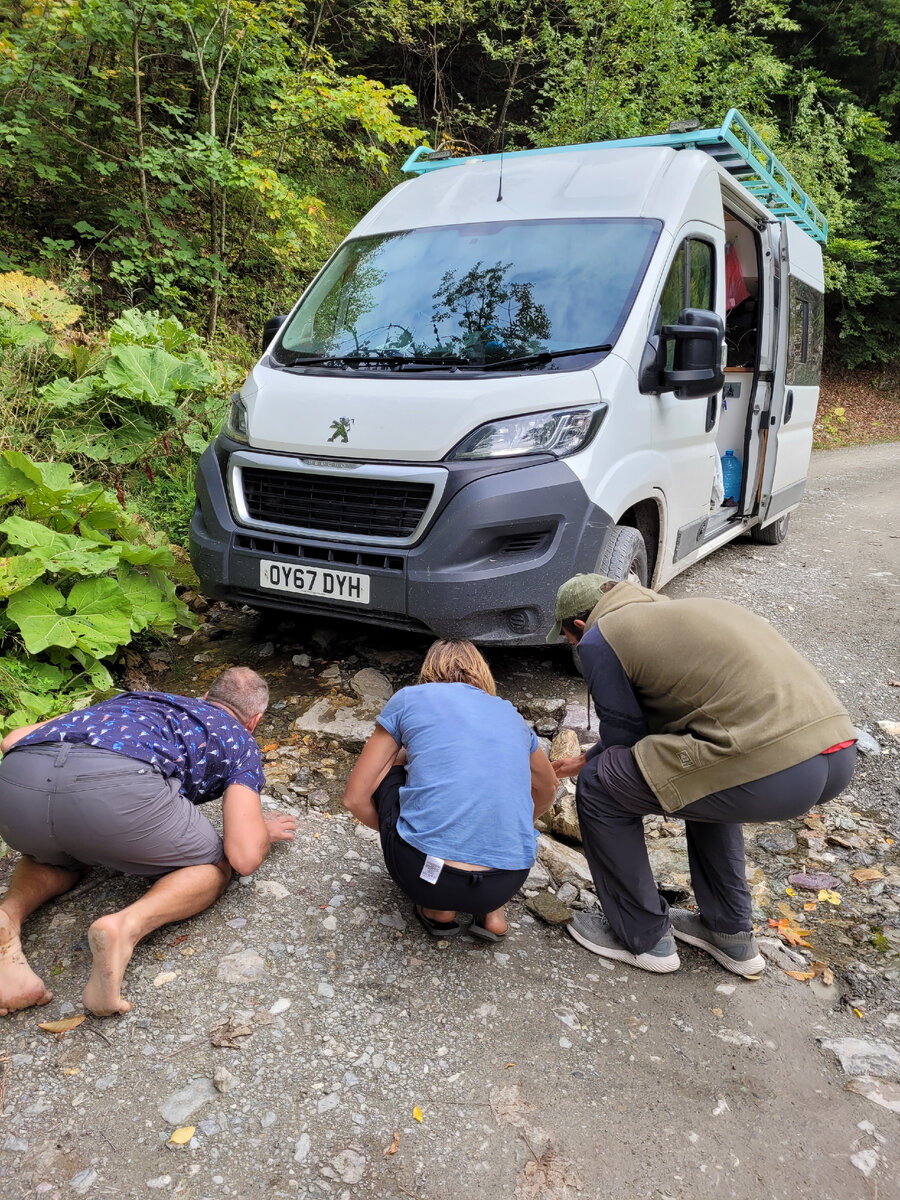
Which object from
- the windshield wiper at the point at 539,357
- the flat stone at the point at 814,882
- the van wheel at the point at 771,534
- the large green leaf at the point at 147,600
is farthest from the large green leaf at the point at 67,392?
the van wheel at the point at 771,534

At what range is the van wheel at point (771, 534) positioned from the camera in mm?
Answer: 7868

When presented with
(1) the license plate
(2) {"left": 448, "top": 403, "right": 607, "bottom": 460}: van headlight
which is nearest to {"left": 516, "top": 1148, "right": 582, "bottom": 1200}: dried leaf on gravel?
(1) the license plate

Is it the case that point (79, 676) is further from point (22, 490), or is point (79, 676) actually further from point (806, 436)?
point (806, 436)

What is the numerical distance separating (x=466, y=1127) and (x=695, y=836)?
1143 millimetres

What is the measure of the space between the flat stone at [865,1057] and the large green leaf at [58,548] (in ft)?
11.5

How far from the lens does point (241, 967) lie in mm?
2586

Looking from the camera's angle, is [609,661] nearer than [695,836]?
Yes

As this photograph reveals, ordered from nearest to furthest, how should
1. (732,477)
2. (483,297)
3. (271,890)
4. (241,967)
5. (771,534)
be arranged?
1. (241,967)
2. (271,890)
3. (483,297)
4. (732,477)
5. (771,534)

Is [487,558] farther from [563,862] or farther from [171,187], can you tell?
[171,187]

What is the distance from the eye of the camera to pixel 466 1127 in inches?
83.6

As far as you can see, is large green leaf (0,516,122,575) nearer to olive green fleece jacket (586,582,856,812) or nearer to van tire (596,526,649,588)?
van tire (596,526,649,588)

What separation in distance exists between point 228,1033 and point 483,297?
343cm

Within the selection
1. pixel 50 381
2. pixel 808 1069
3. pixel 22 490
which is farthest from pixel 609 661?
pixel 50 381

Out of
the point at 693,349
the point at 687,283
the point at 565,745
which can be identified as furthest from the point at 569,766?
the point at 687,283
